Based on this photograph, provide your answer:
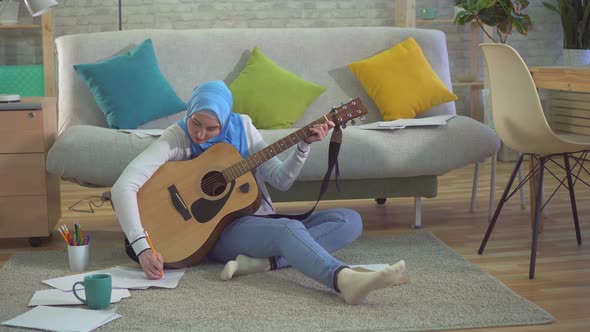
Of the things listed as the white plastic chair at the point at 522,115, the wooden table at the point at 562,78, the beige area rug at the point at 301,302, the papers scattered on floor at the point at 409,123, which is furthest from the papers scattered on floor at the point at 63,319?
A: the wooden table at the point at 562,78

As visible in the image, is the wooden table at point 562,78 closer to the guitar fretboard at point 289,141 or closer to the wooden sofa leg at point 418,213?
the wooden sofa leg at point 418,213

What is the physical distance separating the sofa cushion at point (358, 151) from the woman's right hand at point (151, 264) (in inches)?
31.0

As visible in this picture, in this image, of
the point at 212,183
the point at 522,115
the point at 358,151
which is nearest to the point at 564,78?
the point at 522,115

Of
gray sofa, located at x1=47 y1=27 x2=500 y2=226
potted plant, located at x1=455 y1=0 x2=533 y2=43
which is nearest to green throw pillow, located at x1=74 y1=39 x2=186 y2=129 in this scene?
gray sofa, located at x1=47 y1=27 x2=500 y2=226

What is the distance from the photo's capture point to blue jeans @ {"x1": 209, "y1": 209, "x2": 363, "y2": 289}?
2.76 m

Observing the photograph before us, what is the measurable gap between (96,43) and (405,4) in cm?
250

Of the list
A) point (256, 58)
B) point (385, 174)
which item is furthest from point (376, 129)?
point (256, 58)

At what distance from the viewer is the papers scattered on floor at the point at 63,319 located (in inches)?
98.6

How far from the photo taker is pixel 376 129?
3.87m

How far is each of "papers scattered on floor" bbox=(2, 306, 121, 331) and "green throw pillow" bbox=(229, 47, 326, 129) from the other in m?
1.70

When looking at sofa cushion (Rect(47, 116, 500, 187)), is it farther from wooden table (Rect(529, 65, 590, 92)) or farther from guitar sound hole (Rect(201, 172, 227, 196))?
guitar sound hole (Rect(201, 172, 227, 196))

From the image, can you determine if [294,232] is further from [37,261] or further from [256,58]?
[256,58]

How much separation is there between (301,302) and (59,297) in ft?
2.60

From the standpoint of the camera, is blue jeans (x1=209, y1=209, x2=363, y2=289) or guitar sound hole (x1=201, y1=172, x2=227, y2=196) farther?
guitar sound hole (x1=201, y1=172, x2=227, y2=196)
